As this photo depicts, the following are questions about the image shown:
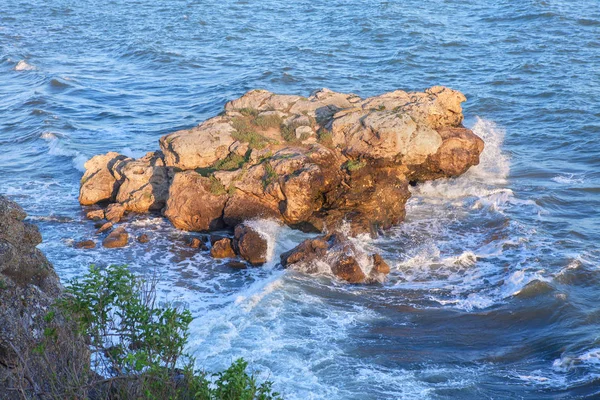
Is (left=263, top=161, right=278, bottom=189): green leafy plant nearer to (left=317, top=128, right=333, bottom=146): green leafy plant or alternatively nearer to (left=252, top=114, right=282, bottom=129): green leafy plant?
(left=317, top=128, right=333, bottom=146): green leafy plant

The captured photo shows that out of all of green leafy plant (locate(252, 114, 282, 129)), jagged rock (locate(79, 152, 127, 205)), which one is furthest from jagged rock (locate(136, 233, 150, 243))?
green leafy plant (locate(252, 114, 282, 129))

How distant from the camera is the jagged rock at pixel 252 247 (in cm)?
1933

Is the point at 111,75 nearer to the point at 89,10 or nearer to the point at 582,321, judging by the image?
the point at 89,10

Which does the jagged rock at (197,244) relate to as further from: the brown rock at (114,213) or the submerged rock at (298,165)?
the brown rock at (114,213)

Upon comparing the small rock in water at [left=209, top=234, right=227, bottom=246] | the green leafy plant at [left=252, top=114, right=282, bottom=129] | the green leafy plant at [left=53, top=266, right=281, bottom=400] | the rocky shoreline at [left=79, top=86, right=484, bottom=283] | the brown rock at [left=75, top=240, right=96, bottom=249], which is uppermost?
the green leafy plant at [left=53, top=266, right=281, bottom=400]

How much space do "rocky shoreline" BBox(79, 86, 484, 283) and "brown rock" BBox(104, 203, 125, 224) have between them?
3 centimetres

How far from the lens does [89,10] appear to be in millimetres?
54688

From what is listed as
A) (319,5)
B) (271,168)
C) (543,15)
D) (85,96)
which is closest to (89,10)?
(319,5)

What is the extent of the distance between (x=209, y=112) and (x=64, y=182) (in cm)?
833

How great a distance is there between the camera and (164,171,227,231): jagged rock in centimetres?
2095

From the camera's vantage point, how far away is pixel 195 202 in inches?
824

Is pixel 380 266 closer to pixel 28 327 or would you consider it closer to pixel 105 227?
pixel 105 227

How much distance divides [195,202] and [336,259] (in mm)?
4846

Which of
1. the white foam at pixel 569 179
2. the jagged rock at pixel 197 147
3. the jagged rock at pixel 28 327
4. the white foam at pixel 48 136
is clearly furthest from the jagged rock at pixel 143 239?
the white foam at pixel 569 179
